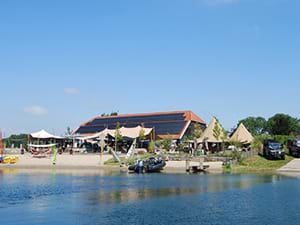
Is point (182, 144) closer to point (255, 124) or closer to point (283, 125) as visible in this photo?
point (283, 125)

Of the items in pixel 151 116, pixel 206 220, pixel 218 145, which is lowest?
pixel 206 220

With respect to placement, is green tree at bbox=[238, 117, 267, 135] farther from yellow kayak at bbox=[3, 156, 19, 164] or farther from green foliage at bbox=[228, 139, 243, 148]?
yellow kayak at bbox=[3, 156, 19, 164]

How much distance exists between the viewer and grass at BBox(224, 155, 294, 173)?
5822cm

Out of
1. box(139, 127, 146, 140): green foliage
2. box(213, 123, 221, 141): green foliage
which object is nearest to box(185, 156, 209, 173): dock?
box(213, 123, 221, 141): green foliage

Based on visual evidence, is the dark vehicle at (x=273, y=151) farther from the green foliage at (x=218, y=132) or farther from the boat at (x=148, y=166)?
the boat at (x=148, y=166)

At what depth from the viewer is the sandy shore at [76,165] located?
60.5 meters

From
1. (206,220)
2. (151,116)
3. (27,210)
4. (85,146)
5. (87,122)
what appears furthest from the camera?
(87,122)

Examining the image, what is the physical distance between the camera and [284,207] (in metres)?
30.0

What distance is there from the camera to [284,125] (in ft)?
360

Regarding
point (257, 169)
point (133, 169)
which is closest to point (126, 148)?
point (133, 169)

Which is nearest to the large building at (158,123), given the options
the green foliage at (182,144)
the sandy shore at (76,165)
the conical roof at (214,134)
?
the green foliage at (182,144)

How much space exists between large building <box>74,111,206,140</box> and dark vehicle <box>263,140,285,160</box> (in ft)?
73.4

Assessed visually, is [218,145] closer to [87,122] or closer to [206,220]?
[87,122]

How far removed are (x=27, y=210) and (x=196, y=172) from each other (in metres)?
31.5
